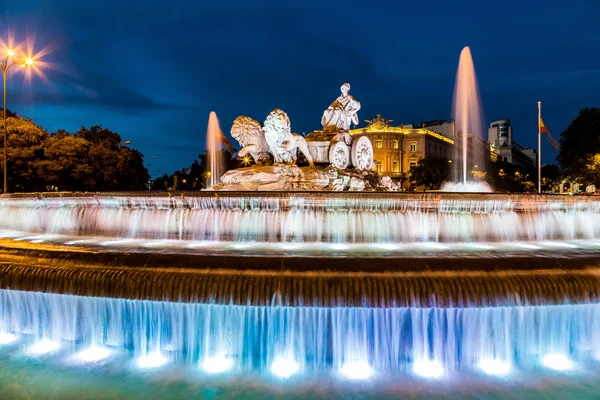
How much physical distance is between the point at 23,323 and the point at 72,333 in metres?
0.99

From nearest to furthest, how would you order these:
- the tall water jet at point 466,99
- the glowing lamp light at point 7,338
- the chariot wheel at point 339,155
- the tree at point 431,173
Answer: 1. the glowing lamp light at point 7,338
2. the chariot wheel at point 339,155
3. the tall water jet at point 466,99
4. the tree at point 431,173

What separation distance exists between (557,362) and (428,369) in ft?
6.61

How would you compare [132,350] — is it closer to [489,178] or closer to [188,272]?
[188,272]

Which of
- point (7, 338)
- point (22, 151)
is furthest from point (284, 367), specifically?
point (22, 151)

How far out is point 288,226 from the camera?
10.7 meters

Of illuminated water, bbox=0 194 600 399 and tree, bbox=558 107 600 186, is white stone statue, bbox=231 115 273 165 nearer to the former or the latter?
illuminated water, bbox=0 194 600 399

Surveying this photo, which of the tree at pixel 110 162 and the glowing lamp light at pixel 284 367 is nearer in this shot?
the glowing lamp light at pixel 284 367

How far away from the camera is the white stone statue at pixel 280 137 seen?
18.4 m

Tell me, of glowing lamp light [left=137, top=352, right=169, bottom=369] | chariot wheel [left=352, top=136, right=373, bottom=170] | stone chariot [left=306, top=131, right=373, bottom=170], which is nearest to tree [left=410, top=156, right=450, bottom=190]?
chariot wheel [left=352, top=136, right=373, bottom=170]

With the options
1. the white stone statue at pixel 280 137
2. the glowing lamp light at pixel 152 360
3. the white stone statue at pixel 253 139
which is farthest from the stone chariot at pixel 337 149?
the glowing lamp light at pixel 152 360

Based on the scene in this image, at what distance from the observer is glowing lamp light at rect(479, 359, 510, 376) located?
5876 mm

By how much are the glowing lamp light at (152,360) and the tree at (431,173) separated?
6017cm

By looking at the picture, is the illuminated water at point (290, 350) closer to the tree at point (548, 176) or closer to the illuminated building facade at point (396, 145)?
the illuminated building facade at point (396, 145)

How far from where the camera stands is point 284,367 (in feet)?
19.7
